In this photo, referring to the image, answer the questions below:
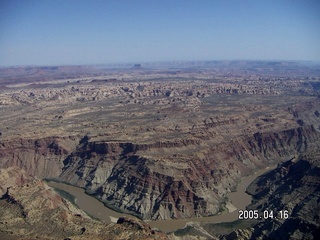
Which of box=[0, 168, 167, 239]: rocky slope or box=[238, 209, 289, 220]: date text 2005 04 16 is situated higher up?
box=[0, 168, 167, 239]: rocky slope

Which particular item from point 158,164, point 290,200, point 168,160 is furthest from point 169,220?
point 290,200

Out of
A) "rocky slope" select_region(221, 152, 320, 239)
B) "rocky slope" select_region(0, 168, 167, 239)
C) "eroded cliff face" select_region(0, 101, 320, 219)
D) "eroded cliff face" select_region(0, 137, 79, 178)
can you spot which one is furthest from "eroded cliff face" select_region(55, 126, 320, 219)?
"rocky slope" select_region(0, 168, 167, 239)

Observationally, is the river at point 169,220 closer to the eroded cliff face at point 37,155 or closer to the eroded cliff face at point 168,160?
the eroded cliff face at point 168,160

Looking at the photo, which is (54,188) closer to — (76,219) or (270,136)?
(76,219)

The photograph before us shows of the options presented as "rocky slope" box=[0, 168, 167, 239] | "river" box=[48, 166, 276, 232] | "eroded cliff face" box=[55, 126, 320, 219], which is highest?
"rocky slope" box=[0, 168, 167, 239]

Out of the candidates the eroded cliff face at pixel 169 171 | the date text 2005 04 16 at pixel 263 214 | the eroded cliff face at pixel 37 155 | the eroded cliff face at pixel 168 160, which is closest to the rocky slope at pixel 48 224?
the date text 2005 04 16 at pixel 263 214

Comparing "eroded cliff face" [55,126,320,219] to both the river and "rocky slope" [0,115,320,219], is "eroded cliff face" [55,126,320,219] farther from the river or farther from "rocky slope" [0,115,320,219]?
the river

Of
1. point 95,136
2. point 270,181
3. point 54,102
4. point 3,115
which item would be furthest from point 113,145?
point 54,102
